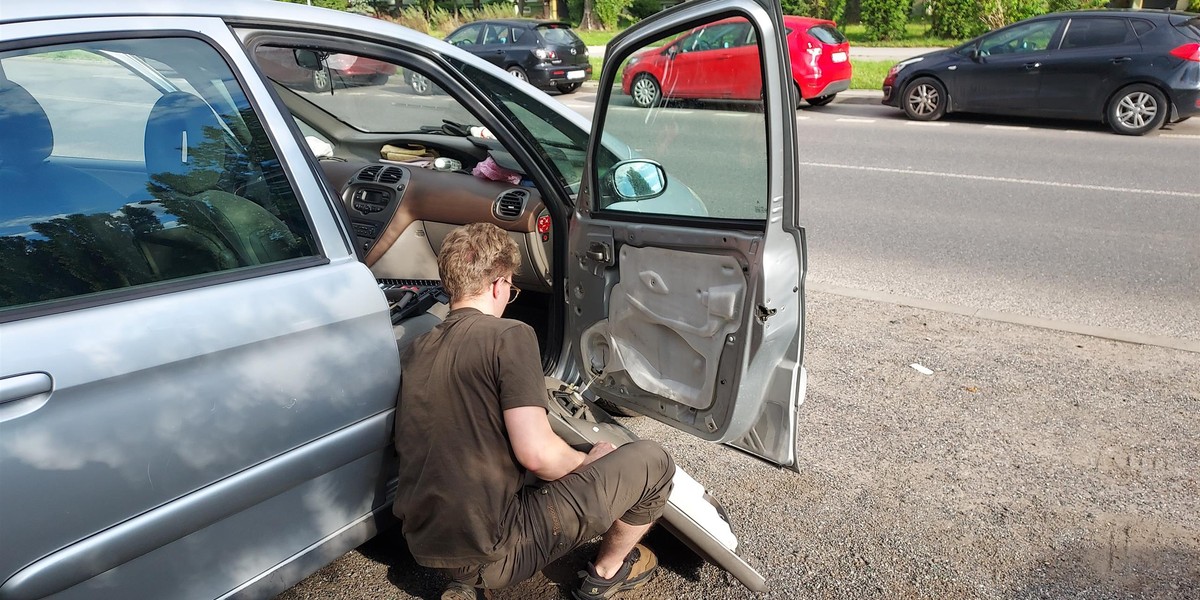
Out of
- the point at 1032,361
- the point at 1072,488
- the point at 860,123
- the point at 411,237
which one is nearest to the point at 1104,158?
the point at 860,123

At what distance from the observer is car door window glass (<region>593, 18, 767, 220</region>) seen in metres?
2.62

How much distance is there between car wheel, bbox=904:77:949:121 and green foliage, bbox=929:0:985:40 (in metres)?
9.31

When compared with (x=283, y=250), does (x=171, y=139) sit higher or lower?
higher

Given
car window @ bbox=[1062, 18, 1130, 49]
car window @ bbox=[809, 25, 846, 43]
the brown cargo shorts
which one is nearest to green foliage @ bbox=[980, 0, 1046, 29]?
car window @ bbox=[809, 25, 846, 43]

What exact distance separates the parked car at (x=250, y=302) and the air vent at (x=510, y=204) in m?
0.43

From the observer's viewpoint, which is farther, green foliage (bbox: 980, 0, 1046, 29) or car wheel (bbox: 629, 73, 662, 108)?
green foliage (bbox: 980, 0, 1046, 29)

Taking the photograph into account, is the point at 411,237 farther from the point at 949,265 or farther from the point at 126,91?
the point at 949,265

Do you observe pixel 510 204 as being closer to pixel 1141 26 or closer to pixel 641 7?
pixel 1141 26

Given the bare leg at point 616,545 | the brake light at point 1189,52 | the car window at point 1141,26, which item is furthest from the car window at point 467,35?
the bare leg at point 616,545

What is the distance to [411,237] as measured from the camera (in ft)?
14.2

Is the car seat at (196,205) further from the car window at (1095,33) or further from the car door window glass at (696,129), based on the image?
the car window at (1095,33)

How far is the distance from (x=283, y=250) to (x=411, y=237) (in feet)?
6.72

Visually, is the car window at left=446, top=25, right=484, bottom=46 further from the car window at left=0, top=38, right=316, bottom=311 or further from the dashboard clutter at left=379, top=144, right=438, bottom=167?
the car window at left=0, top=38, right=316, bottom=311

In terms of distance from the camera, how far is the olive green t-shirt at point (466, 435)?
2.30 m
